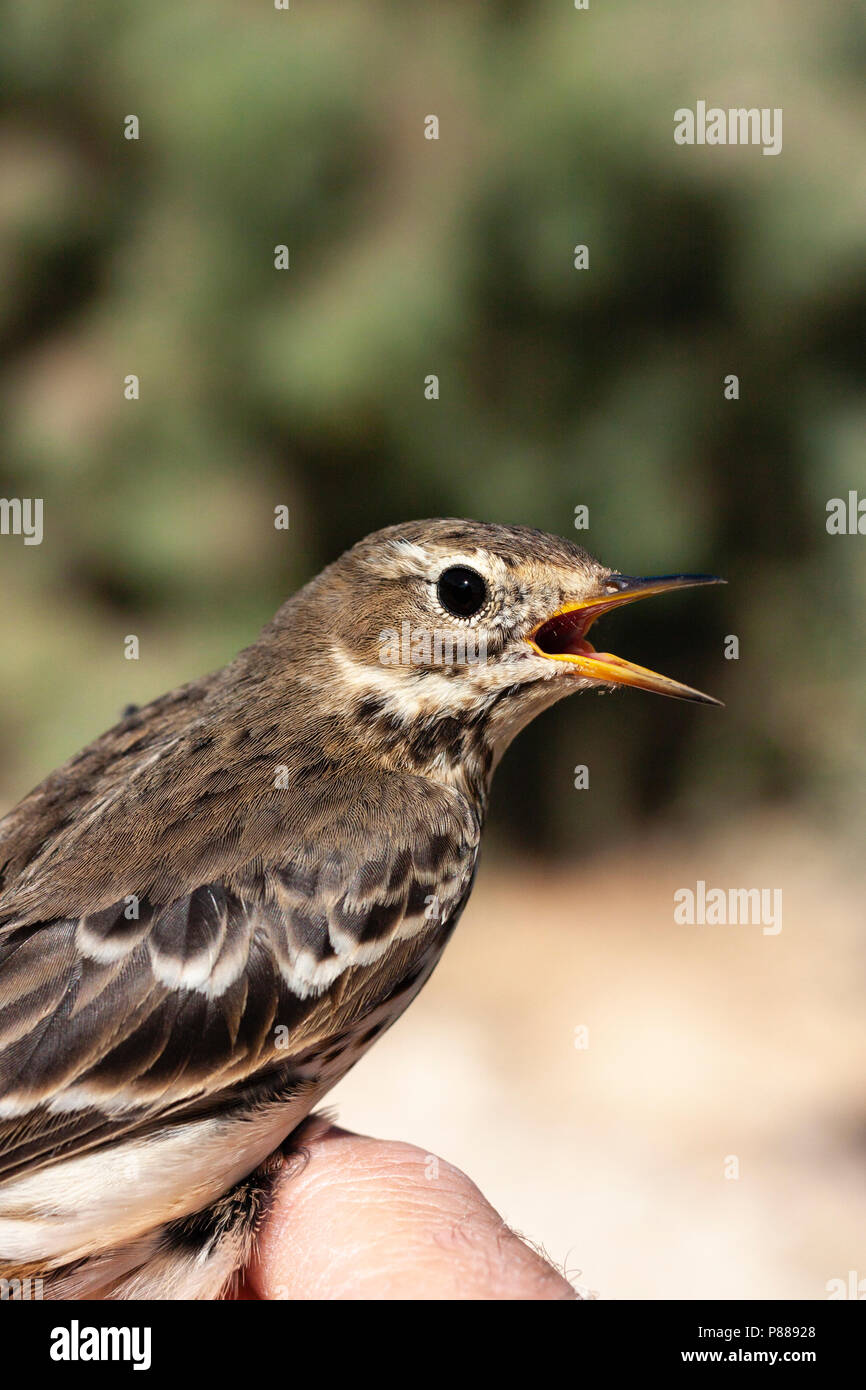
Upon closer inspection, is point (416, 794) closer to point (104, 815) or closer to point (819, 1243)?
point (104, 815)

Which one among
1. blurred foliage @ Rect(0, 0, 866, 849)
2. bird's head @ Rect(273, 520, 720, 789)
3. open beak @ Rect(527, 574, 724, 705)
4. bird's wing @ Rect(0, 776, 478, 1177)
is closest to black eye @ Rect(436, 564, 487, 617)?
bird's head @ Rect(273, 520, 720, 789)

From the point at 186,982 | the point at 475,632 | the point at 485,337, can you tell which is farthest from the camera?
the point at 485,337

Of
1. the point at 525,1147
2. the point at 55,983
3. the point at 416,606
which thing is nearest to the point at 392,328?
the point at 525,1147

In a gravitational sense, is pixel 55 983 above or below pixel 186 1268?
above

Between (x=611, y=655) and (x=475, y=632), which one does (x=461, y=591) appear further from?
(x=611, y=655)

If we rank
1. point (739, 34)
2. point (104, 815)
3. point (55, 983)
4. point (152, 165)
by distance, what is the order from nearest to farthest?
point (55, 983)
point (104, 815)
point (739, 34)
point (152, 165)

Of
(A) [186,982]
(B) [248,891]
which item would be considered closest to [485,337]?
(B) [248,891]
